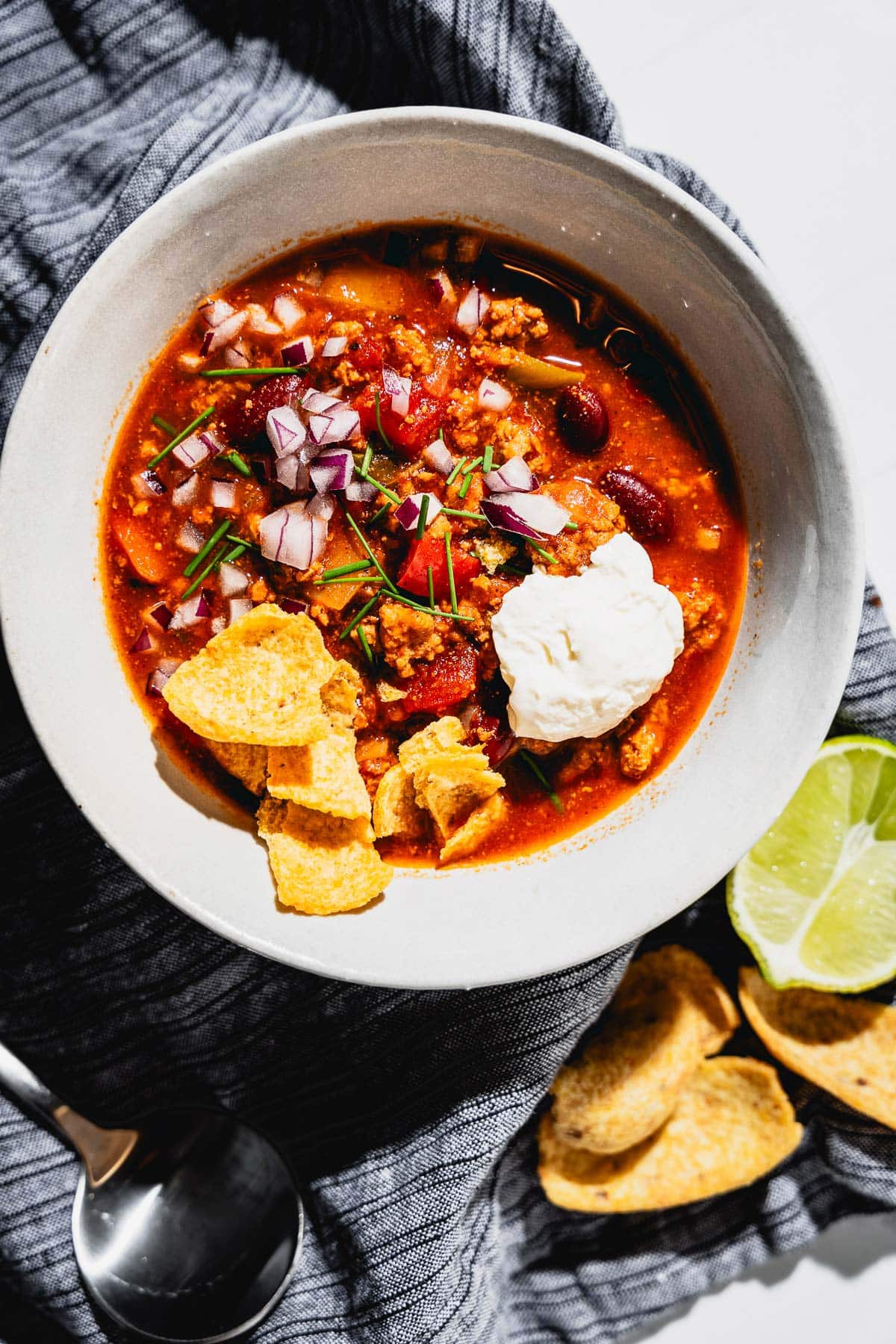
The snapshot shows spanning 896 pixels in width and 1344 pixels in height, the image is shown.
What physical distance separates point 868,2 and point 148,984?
385 centimetres

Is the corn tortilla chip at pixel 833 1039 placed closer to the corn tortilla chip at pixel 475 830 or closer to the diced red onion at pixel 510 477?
the corn tortilla chip at pixel 475 830

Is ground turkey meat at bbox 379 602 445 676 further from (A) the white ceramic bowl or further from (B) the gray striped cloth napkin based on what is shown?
(B) the gray striped cloth napkin

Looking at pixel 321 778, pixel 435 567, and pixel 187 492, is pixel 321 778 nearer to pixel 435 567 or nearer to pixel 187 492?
pixel 435 567

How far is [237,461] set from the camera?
9.87 feet

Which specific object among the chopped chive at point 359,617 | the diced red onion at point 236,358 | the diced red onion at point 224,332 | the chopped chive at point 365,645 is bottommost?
the chopped chive at point 365,645

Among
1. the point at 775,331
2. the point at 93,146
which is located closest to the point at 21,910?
the point at 93,146

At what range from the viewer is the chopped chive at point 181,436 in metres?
3.02

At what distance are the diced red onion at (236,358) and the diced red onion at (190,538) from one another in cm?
44

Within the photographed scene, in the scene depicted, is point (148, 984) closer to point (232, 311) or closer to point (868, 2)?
point (232, 311)

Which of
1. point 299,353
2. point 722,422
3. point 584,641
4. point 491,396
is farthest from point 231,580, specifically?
point 722,422

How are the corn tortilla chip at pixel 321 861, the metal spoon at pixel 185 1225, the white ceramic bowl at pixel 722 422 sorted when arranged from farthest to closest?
the metal spoon at pixel 185 1225 < the corn tortilla chip at pixel 321 861 < the white ceramic bowl at pixel 722 422

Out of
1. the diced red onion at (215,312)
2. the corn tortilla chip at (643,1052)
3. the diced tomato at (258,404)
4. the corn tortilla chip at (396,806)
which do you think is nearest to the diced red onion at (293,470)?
the diced tomato at (258,404)

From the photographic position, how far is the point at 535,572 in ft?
9.96

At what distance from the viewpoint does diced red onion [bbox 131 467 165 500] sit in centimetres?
307
